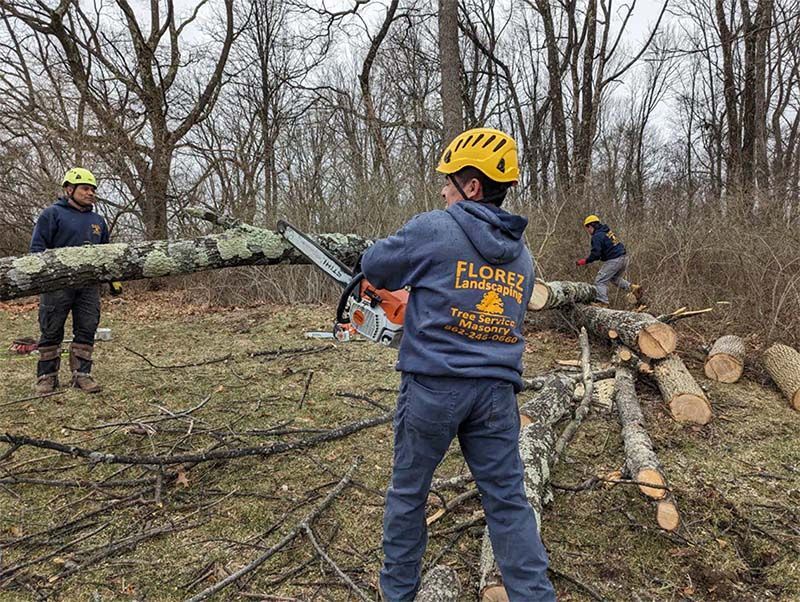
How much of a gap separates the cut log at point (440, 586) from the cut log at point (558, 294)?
3667 mm

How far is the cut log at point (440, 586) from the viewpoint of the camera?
205 cm

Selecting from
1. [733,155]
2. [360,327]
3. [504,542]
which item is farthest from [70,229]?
[733,155]

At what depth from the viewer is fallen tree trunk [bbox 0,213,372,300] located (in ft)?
9.14

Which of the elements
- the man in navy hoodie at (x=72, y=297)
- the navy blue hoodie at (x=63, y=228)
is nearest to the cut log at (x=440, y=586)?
the man in navy hoodie at (x=72, y=297)

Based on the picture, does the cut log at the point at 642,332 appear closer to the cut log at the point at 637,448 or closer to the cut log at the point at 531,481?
the cut log at the point at 637,448

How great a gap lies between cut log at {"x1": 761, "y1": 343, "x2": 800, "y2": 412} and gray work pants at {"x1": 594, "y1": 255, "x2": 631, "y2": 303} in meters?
2.81

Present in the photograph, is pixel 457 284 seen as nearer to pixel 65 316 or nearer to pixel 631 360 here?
pixel 631 360

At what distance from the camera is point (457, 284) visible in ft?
6.15

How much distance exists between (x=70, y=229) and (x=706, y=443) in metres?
5.45

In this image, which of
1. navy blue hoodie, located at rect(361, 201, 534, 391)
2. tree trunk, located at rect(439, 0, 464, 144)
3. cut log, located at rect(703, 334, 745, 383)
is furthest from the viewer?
tree trunk, located at rect(439, 0, 464, 144)

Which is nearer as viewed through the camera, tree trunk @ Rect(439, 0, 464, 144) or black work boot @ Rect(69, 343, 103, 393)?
black work boot @ Rect(69, 343, 103, 393)

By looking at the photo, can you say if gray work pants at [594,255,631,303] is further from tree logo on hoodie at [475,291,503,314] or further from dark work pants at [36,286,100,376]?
dark work pants at [36,286,100,376]

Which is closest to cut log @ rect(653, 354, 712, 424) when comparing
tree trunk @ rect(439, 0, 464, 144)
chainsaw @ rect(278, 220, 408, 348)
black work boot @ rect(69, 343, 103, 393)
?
chainsaw @ rect(278, 220, 408, 348)

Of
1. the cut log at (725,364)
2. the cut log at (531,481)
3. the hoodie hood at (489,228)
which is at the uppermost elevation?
the hoodie hood at (489,228)
